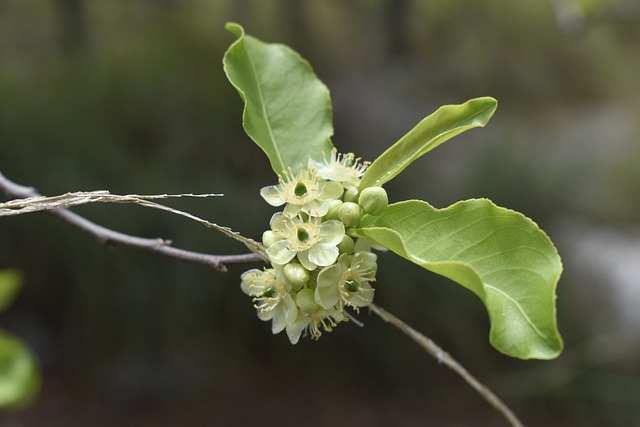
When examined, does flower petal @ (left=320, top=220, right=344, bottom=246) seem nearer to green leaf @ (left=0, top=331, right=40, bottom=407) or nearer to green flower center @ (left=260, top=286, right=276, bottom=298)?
green flower center @ (left=260, top=286, right=276, bottom=298)

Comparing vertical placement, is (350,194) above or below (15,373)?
below

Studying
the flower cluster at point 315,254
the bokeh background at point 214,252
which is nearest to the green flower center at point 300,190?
the flower cluster at point 315,254

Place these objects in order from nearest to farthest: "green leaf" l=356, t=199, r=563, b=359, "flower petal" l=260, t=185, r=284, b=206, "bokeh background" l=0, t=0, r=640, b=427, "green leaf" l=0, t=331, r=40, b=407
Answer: "green leaf" l=356, t=199, r=563, b=359, "flower petal" l=260, t=185, r=284, b=206, "green leaf" l=0, t=331, r=40, b=407, "bokeh background" l=0, t=0, r=640, b=427

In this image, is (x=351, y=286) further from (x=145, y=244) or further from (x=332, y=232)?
(x=145, y=244)

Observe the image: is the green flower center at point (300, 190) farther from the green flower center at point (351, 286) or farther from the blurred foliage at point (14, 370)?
the blurred foliage at point (14, 370)

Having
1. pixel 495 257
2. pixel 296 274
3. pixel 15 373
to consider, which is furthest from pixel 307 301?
pixel 15 373

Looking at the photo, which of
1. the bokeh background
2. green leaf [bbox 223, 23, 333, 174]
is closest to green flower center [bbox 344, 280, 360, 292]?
green leaf [bbox 223, 23, 333, 174]

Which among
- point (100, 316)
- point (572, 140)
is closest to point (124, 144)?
point (100, 316)

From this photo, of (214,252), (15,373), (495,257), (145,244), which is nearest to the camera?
(495,257)
